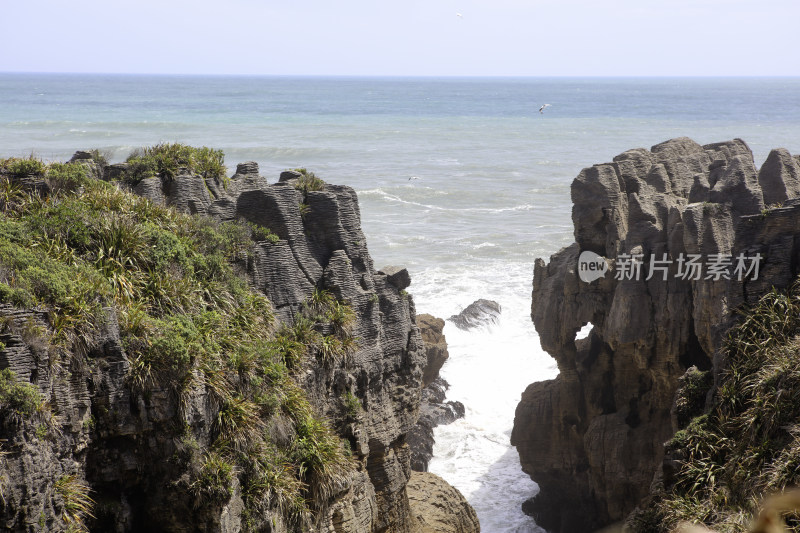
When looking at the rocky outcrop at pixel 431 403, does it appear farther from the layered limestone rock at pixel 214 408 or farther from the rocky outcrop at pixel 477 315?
the layered limestone rock at pixel 214 408

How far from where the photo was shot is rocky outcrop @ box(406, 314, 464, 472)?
27567 mm

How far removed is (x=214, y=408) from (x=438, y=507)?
30.0 ft

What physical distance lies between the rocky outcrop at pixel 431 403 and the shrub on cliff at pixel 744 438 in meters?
11.9

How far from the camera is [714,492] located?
1449cm

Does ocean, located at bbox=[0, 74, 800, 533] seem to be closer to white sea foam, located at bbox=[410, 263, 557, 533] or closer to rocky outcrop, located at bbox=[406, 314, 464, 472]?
white sea foam, located at bbox=[410, 263, 557, 533]

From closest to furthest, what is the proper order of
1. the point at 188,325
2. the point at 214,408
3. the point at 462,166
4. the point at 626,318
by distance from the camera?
the point at 214,408
the point at 188,325
the point at 626,318
the point at 462,166

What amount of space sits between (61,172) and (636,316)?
14817 mm

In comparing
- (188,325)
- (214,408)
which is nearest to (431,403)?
(188,325)

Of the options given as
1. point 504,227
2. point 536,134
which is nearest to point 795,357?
point 504,227

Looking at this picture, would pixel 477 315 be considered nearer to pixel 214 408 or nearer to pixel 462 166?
pixel 214 408

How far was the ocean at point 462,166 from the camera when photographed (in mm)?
32159

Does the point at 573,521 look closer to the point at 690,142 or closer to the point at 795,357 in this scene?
the point at 795,357

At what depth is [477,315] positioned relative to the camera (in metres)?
38.3

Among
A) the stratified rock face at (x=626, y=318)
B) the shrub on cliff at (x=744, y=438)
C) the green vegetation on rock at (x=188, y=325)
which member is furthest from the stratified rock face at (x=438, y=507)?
the shrub on cliff at (x=744, y=438)
